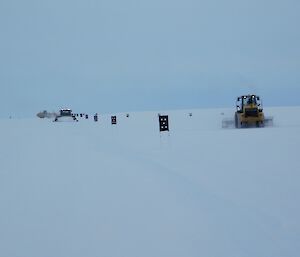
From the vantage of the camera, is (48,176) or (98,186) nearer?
(98,186)

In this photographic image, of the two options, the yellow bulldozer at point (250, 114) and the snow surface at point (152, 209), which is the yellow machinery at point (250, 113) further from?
the snow surface at point (152, 209)

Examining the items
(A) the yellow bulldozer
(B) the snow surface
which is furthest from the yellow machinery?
(B) the snow surface

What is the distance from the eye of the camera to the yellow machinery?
3120 cm

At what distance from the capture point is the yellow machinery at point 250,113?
31203 mm

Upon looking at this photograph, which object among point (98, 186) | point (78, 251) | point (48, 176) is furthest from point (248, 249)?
point (48, 176)

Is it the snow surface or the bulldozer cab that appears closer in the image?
the snow surface

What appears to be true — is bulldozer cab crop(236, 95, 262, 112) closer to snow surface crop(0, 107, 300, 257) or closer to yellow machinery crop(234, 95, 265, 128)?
yellow machinery crop(234, 95, 265, 128)

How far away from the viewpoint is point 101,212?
23.3ft

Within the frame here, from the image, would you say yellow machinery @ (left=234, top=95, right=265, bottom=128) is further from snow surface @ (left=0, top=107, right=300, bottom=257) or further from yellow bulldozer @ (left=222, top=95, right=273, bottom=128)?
snow surface @ (left=0, top=107, right=300, bottom=257)

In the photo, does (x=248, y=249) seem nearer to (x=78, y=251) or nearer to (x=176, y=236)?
(x=176, y=236)

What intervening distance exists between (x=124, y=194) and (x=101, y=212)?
56.7 inches

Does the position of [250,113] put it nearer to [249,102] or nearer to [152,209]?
[249,102]

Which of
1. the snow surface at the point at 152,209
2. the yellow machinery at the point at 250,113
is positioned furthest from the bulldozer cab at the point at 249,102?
the snow surface at the point at 152,209

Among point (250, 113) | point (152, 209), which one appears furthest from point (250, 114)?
point (152, 209)
